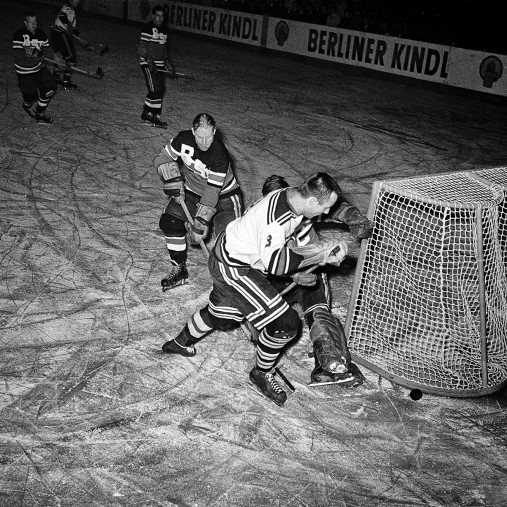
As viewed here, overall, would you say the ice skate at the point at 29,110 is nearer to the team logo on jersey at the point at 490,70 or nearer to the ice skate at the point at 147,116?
the ice skate at the point at 147,116

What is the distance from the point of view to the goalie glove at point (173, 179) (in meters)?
6.04

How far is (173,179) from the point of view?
240 inches

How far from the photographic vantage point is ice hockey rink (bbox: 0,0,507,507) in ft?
13.9

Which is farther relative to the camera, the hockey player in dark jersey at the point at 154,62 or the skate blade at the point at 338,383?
the hockey player in dark jersey at the point at 154,62

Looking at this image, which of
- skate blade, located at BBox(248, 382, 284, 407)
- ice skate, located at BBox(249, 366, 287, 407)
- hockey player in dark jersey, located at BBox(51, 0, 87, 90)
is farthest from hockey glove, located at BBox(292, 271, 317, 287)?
hockey player in dark jersey, located at BBox(51, 0, 87, 90)

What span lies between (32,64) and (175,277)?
21.1 feet

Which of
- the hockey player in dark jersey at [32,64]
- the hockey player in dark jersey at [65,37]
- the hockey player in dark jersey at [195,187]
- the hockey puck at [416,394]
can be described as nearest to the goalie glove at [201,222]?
the hockey player in dark jersey at [195,187]

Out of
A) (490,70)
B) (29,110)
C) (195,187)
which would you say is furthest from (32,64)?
(490,70)

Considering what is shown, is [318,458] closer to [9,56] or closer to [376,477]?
[376,477]

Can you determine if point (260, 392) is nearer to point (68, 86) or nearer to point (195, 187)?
point (195, 187)

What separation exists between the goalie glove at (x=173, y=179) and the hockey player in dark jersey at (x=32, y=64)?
6211 mm

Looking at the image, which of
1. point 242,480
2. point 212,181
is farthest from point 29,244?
point 242,480

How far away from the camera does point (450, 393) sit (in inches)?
208

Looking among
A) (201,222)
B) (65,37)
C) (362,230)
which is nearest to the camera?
(362,230)
